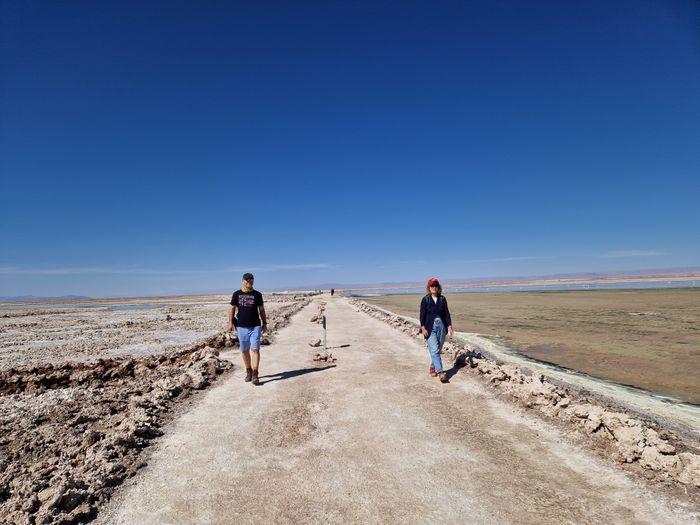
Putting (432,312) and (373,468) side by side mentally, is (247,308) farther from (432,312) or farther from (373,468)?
(373,468)

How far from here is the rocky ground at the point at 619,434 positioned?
13.5ft

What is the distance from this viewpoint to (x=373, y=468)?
4414 mm

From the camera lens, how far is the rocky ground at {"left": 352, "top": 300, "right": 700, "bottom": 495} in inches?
162

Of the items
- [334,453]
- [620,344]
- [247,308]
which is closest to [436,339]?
[334,453]

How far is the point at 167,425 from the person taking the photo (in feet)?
19.5

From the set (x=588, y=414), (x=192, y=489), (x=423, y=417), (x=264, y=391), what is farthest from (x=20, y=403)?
(x=588, y=414)

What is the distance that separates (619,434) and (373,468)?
3.51 meters

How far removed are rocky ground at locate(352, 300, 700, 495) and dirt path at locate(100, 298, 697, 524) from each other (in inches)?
16.7

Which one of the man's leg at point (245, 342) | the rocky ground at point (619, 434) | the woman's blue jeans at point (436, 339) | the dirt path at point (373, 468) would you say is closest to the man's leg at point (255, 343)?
the man's leg at point (245, 342)

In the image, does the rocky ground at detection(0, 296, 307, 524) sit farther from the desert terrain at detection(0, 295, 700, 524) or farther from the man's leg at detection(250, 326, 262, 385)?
the man's leg at detection(250, 326, 262, 385)

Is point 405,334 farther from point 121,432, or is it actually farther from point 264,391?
point 121,432

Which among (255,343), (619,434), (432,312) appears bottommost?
(619,434)

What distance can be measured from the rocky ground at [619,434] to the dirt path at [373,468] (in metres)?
0.42

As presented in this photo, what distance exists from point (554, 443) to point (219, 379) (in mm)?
7531
